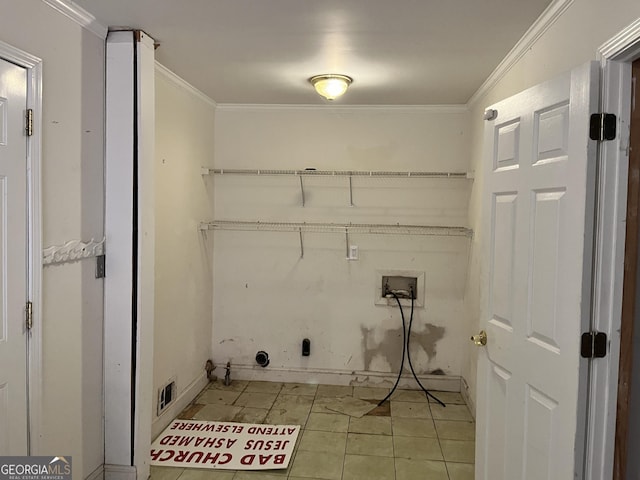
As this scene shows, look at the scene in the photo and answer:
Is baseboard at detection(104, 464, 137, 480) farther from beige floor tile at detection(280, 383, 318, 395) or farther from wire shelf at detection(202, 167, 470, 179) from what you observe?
wire shelf at detection(202, 167, 470, 179)

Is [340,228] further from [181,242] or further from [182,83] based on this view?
[182,83]

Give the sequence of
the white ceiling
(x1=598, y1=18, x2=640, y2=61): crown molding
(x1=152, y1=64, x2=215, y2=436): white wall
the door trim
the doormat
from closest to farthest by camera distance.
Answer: (x1=598, y1=18, x2=640, y2=61): crown molding, the door trim, the white ceiling, the doormat, (x1=152, y1=64, x2=215, y2=436): white wall

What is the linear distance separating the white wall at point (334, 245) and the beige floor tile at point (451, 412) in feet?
1.44

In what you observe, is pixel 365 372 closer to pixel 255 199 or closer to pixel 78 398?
pixel 255 199

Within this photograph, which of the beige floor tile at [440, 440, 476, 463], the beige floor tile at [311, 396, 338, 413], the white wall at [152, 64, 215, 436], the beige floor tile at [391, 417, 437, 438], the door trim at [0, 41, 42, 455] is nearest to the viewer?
the door trim at [0, 41, 42, 455]

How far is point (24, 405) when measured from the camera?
6.52 feet

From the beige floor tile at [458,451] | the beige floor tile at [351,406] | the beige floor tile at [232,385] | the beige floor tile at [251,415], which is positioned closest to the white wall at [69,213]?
the beige floor tile at [251,415]

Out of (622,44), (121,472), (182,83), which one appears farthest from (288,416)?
(622,44)

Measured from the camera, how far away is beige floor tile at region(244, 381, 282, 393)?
4230 millimetres

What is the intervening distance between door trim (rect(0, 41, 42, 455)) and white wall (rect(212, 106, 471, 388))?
2.42 metres

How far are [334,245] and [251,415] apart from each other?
5.08 ft

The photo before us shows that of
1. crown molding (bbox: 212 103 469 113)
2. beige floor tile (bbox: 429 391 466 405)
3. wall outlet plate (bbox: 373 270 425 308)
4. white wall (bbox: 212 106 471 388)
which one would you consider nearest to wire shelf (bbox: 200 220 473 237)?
white wall (bbox: 212 106 471 388)

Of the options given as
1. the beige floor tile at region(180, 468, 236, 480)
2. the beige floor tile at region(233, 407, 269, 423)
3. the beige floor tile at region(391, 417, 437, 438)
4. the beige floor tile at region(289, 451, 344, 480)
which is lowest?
the beige floor tile at region(180, 468, 236, 480)

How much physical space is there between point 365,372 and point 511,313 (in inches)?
98.7
